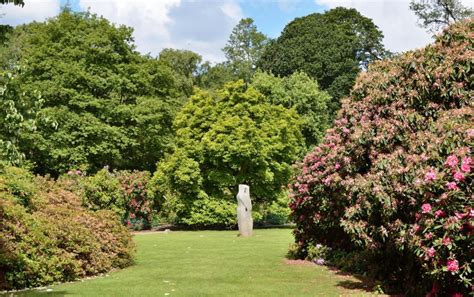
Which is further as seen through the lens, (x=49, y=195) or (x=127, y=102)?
(x=127, y=102)

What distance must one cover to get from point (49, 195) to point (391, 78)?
9.27 m

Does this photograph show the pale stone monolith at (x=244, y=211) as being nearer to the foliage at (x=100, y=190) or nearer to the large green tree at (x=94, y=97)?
the foliage at (x=100, y=190)

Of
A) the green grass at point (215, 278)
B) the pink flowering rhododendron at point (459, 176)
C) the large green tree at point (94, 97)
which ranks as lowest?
the green grass at point (215, 278)

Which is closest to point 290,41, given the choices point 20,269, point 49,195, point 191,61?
point 191,61

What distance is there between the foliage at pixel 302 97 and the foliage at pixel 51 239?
24.9 meters

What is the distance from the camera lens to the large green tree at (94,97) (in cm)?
3169

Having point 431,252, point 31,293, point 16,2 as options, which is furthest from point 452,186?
point 31,293

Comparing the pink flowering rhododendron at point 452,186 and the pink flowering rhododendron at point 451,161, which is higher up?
the pink flowering rhododendron at point 451,161

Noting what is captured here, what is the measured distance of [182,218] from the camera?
94.9ft

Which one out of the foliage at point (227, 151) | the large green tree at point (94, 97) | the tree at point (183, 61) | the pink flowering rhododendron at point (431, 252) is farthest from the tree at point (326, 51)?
the pink flowering rhododendron at point (431, 252)

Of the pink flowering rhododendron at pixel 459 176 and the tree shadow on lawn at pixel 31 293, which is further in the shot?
the tree shadow on lawn at pixel 31 293

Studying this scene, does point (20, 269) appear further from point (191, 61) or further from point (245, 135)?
point (191, 61)

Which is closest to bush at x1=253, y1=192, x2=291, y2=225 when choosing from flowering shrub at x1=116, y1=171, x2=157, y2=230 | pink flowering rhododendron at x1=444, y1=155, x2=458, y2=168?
flowering shrub at x1=116, y1=171, x2=157, y2=230

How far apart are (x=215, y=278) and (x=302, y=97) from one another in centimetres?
2773
